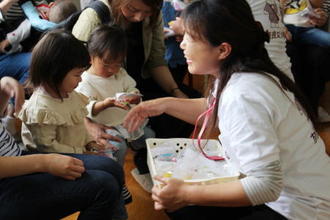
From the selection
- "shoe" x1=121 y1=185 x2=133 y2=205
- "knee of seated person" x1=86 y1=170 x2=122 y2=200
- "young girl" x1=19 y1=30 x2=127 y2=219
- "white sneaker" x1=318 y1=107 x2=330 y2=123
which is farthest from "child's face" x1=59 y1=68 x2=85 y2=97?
"white sneaker" x1=318 y1=107 x2=330 y2=123

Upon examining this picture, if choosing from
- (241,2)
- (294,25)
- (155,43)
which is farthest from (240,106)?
(294,25)

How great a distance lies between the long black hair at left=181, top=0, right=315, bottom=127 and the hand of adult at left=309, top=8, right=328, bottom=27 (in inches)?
69.4

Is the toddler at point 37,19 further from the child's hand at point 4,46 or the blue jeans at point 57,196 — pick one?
the blue jeans at point 57,196

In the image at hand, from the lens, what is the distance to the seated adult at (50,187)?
44.4 inches

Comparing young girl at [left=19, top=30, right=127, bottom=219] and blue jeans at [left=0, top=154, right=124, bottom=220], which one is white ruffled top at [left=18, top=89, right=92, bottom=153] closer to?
young girl at [left=19, top=30, right=127, bottom=219]

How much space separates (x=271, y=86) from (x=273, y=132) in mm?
139

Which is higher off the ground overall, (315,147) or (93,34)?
(93,34)

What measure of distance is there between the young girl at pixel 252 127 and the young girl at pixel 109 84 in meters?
0.58

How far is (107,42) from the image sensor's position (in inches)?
64.9

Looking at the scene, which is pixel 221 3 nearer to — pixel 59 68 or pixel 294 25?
pixel 59 68

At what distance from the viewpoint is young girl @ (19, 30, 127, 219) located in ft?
4.64

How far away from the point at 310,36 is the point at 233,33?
182 cm

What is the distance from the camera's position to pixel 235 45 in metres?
1.08

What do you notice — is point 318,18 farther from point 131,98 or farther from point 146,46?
point 131,98
